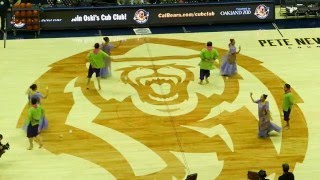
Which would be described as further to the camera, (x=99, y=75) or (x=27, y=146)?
(x=99, y=75)

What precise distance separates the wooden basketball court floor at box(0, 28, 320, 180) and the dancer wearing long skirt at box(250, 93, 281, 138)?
221 mm

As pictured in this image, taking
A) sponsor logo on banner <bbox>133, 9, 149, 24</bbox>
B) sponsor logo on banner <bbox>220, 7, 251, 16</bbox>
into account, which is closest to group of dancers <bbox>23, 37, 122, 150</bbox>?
sponsor logo on banner <bbox>133, 9, 149, 24</bbox>

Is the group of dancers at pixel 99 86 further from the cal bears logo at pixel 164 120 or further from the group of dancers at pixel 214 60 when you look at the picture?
the cal bears logo at pixel 164 120

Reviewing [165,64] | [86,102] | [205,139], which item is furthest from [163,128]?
[165,64]

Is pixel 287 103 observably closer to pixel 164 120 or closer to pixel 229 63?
pixel 164 120

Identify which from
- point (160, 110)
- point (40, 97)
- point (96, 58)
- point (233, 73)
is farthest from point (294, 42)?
point (40, 97)

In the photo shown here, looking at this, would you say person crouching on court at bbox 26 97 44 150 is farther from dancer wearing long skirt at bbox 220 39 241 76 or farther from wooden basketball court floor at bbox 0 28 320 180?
dancer wearing long skirt at bbox 220 39 241 76

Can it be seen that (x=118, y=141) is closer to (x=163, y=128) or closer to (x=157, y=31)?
(x=163, y=128)

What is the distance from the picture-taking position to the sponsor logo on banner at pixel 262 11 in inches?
1089

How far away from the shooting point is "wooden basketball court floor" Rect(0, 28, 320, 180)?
16.5 meters

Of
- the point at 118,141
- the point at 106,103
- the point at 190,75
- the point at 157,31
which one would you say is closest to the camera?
the point at 118,141

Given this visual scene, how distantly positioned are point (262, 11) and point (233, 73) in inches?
265

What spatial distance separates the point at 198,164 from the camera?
16.5 metres

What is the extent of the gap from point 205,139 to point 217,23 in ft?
35.3
